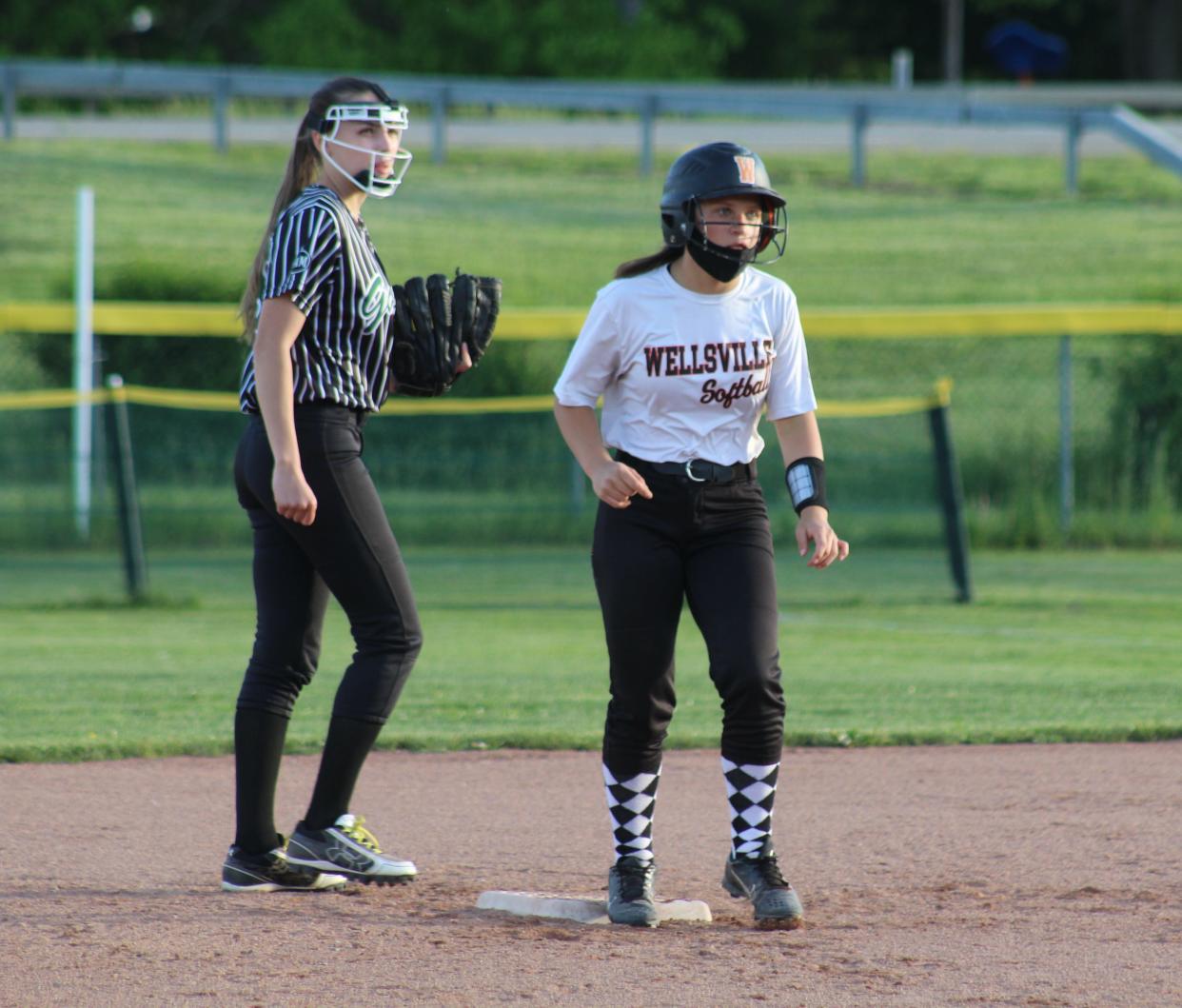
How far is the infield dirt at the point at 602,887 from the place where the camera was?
4031 millimetres

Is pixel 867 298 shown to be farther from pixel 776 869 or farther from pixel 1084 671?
pixel 776 869

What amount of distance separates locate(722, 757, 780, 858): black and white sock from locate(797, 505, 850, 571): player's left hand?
1.72 feet

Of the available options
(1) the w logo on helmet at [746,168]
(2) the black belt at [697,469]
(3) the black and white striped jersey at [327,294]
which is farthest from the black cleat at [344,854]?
(1) the w logo on helmet at [746,168]

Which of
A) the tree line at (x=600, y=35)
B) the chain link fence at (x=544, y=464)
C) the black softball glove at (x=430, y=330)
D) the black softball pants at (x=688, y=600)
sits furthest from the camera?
the tree line at (x=600, y=35)

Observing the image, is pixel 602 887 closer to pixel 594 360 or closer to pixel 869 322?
pixel 594 360

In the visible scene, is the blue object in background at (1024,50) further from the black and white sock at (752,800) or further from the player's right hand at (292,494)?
the player's right hand at (292,494)

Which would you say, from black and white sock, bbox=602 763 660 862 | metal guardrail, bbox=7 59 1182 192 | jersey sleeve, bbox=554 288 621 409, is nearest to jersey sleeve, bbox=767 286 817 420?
jersey sleeve, bbox=554 288 621 409

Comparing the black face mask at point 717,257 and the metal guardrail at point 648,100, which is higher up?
the metal guardrail at point 648,100

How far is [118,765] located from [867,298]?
52.2 ft

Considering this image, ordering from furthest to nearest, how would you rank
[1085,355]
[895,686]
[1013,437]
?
1. [1085,355]
2. [1013,437]
3. [895,686]

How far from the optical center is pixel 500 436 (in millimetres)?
13352

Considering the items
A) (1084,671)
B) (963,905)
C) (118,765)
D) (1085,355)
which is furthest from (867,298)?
(963,905)

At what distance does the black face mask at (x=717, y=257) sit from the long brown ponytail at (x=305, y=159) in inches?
36.9

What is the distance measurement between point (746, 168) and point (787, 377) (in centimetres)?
52
